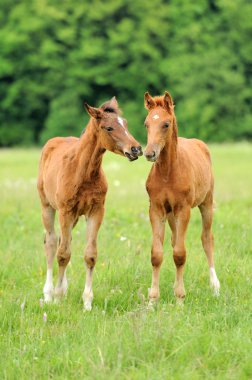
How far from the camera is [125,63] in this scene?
53.3 m

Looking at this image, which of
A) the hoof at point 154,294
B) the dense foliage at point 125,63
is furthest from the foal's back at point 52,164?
the dense foliage at point 125,63

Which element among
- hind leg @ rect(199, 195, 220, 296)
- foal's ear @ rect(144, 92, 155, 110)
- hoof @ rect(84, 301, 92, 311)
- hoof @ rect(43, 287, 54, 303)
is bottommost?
hoof @ rect(43, 287, 54, 303)

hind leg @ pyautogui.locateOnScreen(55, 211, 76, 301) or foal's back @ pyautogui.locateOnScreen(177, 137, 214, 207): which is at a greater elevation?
foal's back @ pyautogui.locateOnScreen(177, 137, 214, 207)

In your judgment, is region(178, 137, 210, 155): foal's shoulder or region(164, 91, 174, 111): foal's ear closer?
region(164, 91, 174, 111): foal's ear

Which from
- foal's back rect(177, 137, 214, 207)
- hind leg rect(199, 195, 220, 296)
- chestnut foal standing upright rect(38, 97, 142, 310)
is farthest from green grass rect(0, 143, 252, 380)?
foal's back rect(177, 137, 214, 207)

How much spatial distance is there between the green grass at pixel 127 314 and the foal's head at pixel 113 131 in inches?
50.3

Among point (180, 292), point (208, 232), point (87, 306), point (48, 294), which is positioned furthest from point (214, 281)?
point (48, 294)

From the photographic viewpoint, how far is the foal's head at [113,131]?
6680mm

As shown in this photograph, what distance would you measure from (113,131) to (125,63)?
47.2 metres

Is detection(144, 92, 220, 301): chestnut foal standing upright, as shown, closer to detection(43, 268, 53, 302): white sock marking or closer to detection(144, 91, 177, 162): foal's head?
detection(144, 91, 177, 162): foal's head

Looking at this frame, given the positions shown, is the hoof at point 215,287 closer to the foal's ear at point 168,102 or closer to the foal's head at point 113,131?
the foal's head at point 113,131

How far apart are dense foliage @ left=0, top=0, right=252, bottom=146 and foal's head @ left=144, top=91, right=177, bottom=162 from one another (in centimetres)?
4144

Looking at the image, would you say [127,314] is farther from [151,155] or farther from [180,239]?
[151,155]

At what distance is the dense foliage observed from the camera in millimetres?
49125
